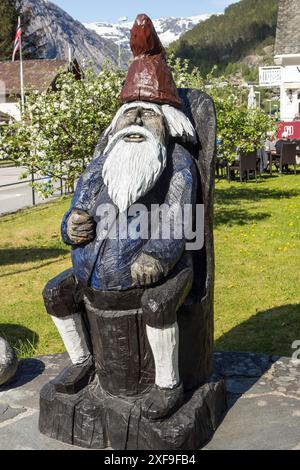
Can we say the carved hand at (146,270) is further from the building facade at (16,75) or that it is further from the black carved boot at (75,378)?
the building facade at (16,75)

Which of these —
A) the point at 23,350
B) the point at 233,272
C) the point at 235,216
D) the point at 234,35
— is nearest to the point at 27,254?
the point at 233,272

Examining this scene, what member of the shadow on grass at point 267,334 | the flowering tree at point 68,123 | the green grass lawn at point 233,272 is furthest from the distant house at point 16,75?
the shadow on grass at point 267,334

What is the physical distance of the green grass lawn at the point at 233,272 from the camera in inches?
222

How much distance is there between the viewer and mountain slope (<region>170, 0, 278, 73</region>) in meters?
130

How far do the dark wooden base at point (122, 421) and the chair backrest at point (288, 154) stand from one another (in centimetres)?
1440

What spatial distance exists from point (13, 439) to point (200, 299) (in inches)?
51.2

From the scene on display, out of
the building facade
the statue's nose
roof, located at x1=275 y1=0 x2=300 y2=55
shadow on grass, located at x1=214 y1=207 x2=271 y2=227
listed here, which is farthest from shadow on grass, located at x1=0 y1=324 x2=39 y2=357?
the building facade

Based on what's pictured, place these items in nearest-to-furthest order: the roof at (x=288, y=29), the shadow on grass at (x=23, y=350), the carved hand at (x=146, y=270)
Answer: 1. the carved hand at (x=146, y=270)
2. the shadow on grass at (x=23, y=350)
3. the roof at (x=288, y=29)

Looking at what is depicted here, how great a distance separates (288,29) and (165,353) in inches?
1043

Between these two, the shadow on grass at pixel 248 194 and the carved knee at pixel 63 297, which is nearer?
the carved knee at pixel 63 297

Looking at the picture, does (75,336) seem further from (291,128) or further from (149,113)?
(291,128)

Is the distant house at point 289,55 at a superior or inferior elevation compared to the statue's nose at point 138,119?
superior

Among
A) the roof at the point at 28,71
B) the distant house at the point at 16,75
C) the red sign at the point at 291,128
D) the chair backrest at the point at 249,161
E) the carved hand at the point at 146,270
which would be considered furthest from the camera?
the roof at the point at 28,71

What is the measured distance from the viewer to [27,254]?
30.4 feet
